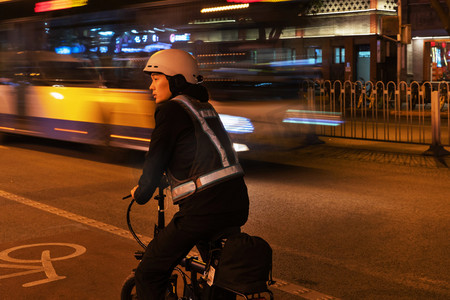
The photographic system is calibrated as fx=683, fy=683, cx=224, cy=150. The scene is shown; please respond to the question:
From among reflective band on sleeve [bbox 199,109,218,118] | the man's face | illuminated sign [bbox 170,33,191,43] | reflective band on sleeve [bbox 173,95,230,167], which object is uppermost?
illuminated sign [bbox 170,33,191,43]

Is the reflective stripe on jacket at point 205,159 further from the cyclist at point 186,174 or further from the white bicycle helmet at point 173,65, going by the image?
the white bicycle helmet at point 173,65

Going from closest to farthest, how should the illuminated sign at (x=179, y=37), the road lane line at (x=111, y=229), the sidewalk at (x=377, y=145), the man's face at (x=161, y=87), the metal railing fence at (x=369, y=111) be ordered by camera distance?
the man's face at (x=161, y=87) < the road lane line at (x=111, y=229) < the illuminated sign at (x=179, y=37) < the sidewalk at (x=377, y=145) < the metal railing fence at (x=369, y=111)

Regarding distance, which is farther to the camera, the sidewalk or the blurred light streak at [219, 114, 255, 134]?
the sidewalk

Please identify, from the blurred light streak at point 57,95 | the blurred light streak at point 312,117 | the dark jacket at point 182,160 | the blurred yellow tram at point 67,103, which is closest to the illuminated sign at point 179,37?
the blurred yellow tram at point 67,103

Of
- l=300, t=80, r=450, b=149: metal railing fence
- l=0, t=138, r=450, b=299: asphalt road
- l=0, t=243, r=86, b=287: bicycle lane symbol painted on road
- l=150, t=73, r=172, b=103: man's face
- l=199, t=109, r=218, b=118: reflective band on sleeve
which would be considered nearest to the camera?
l=199, t=109, r=218, b=118: reflective band on sleeve

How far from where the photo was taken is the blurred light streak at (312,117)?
436 inches

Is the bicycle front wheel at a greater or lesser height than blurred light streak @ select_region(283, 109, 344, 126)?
lesser

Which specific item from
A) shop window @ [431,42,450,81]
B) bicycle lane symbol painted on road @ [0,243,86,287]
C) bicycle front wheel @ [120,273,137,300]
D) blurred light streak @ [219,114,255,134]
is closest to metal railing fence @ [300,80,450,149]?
blurred light streak @ [219,114,255,134]

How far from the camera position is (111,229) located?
24.1 feet

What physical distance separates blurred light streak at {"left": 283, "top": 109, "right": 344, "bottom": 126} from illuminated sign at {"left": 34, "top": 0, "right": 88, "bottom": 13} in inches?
165

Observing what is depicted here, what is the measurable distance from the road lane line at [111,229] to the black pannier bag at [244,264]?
200 cm

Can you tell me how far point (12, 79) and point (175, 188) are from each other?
37.5ft

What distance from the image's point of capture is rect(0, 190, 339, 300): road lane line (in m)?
5.22

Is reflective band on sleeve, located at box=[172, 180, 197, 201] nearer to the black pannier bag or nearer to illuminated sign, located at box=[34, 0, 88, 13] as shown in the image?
the black pannier bag
